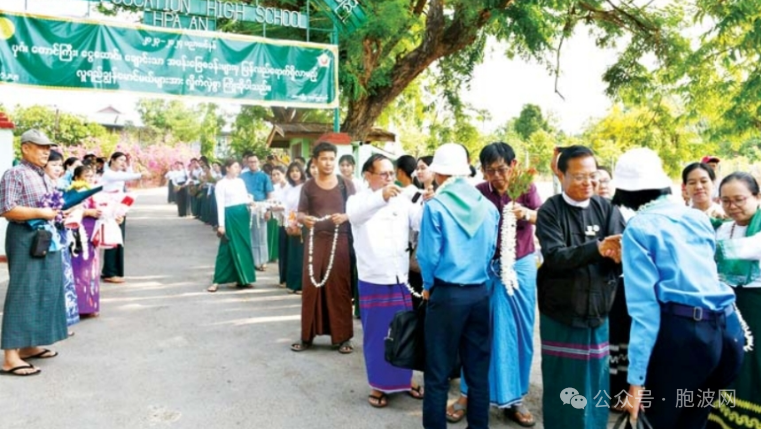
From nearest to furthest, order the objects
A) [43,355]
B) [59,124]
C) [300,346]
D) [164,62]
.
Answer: [43,355] < [300,346] < [164,62] < [59,124]

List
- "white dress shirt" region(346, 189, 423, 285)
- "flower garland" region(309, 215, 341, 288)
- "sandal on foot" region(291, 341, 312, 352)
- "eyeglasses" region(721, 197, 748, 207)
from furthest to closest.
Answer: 1. "sandal on foot" region(291, 341, 312, 352)
2. "flower garland" region(309, 215, 341, 288)
3. "white dress shirt" region(346, 189, 423, 285)
4. "eyeglasses" region(721, 197, 748, 207)

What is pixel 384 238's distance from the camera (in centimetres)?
431

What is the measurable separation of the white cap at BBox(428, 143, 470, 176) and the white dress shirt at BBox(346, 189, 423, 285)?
2.62ft

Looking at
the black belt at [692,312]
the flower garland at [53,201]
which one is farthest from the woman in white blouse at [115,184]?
the black belt at [692,312]

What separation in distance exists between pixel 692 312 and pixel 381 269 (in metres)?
2.23

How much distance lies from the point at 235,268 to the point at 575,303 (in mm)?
5879

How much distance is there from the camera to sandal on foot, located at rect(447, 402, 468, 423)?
3.87m

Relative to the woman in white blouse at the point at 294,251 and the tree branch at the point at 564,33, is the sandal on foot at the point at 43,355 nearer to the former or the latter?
the woman in white blouse at the point at 294,251

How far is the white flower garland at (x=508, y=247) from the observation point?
3.69 meters

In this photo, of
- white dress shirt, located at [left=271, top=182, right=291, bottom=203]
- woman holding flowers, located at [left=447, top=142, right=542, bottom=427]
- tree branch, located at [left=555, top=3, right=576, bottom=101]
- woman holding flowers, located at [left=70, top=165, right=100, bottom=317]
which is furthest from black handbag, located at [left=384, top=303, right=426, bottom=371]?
tree branch, located at [left=555, top=3, right=576, bottom=101]

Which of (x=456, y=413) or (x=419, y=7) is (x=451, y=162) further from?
(x=419, y=7)

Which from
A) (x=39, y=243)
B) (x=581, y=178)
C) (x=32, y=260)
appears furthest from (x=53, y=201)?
(x=581, y=178)

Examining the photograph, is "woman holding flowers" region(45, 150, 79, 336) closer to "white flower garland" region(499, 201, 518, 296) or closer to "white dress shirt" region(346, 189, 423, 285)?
"white dress shirt" region(346, 189, 423, 285)

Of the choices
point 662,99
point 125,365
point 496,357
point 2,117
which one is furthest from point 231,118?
point 496,357
